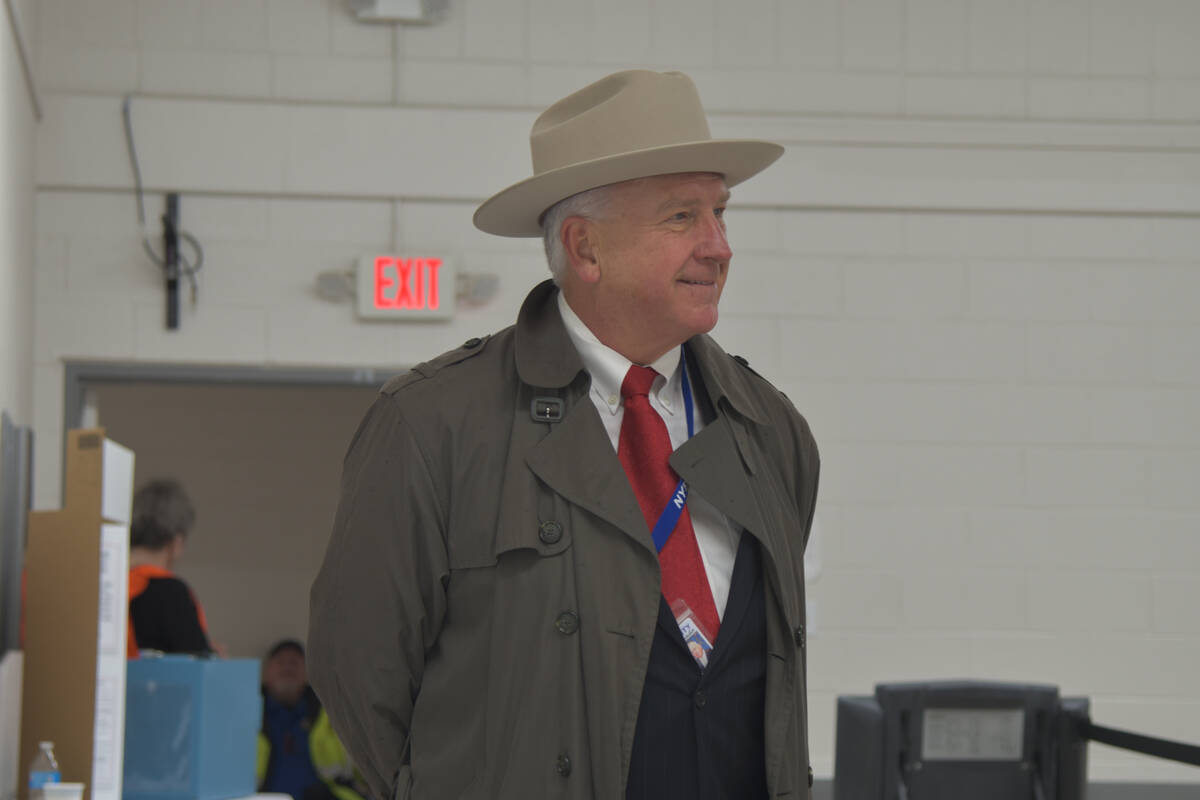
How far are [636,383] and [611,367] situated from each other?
4 cm

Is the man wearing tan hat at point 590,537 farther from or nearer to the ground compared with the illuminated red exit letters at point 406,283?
nearer to the ground

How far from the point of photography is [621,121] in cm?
177

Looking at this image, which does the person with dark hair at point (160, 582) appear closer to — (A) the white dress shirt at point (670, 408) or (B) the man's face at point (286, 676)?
(B) the man's face at point (286, 676)

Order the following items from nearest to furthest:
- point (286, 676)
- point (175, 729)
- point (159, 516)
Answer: point (175, 729) < point (159, 516) < point (286, 676)

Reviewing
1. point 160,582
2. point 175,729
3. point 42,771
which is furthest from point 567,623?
point 160,582

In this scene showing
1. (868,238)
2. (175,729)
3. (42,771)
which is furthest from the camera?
(868,238)

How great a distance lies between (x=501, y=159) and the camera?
15.5 ft

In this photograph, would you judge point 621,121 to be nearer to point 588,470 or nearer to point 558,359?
point 558,359

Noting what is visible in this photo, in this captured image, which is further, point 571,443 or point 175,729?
point 175,729

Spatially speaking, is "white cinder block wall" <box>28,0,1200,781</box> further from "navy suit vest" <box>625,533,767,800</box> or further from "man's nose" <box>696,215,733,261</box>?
"navy suit vest" <box>625,533,767,800</box>

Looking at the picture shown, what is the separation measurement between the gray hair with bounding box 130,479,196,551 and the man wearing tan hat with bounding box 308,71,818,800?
2749mm

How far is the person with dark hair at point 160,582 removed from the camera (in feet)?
13.5

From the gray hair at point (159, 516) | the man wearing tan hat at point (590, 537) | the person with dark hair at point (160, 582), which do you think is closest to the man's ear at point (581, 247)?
the man wearing tan hat at point (590, 537)

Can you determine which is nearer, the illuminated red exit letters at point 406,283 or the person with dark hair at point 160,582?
the person with dark hair at point 160,582
